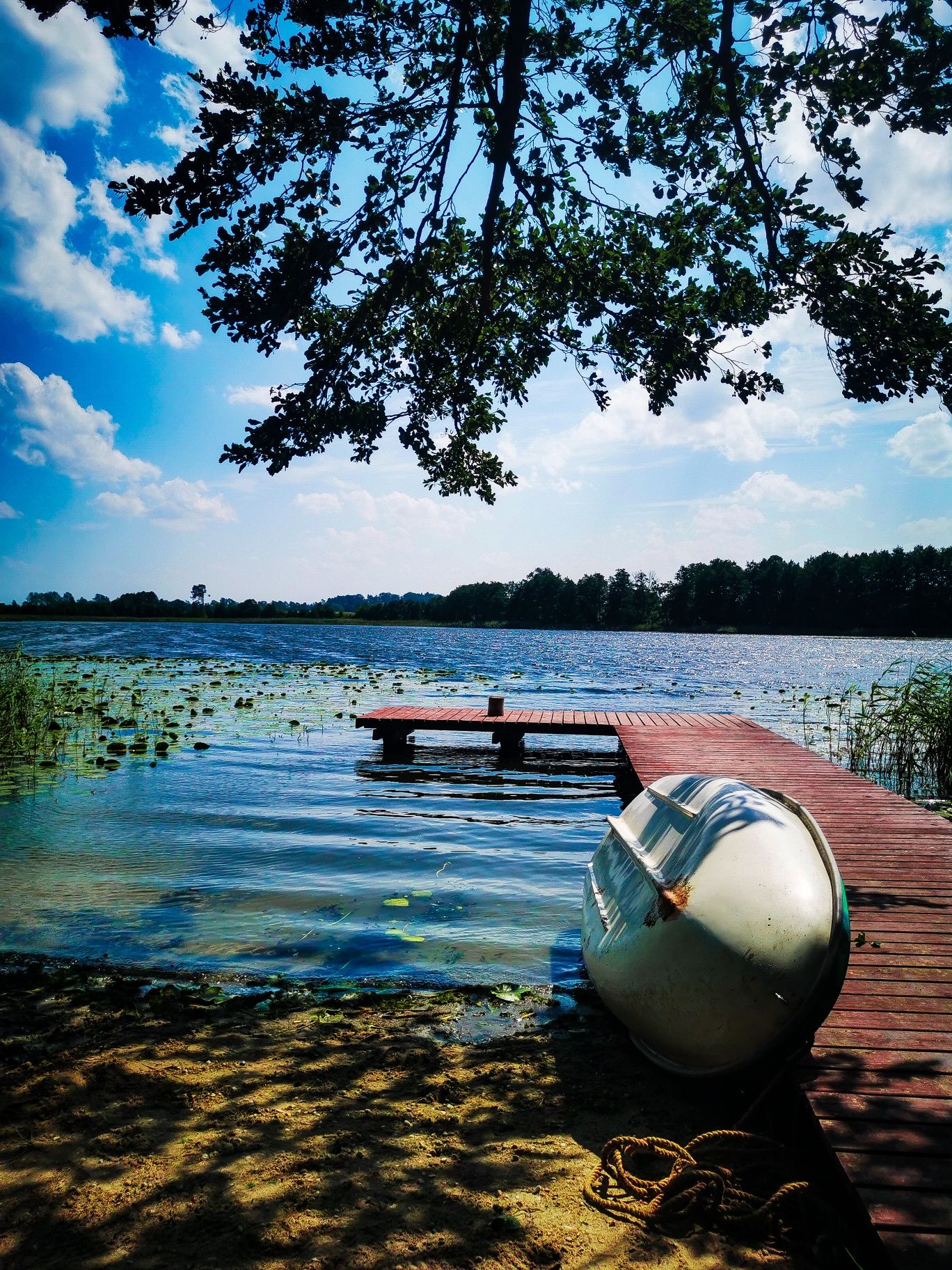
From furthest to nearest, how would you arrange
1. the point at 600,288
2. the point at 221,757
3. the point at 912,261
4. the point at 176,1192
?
the point at 221,757 < the point at 600,288 < the point at 912,261 < the point at 176,1192

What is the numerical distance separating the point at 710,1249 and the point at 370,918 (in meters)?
4.51

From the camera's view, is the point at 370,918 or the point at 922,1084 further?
the point at 370,918

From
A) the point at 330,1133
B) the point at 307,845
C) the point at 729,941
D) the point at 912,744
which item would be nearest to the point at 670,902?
the point at 729,941

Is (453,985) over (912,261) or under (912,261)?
under

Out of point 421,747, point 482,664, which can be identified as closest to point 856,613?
point 482,664

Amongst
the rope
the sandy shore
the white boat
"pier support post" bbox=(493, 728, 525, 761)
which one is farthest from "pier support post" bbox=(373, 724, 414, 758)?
the rope

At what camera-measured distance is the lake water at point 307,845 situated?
21.2ft

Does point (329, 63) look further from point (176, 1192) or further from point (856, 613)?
point (856, 613)

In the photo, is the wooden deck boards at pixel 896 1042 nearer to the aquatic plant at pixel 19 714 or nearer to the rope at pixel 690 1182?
the rope at pixel 690 1182

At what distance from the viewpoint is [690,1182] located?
10.9 ft

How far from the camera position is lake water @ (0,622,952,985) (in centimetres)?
646

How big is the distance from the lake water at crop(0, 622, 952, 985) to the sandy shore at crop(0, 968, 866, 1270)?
899 mm

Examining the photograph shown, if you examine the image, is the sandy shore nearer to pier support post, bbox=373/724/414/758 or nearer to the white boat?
the white boat

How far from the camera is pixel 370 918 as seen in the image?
7.10 meters
